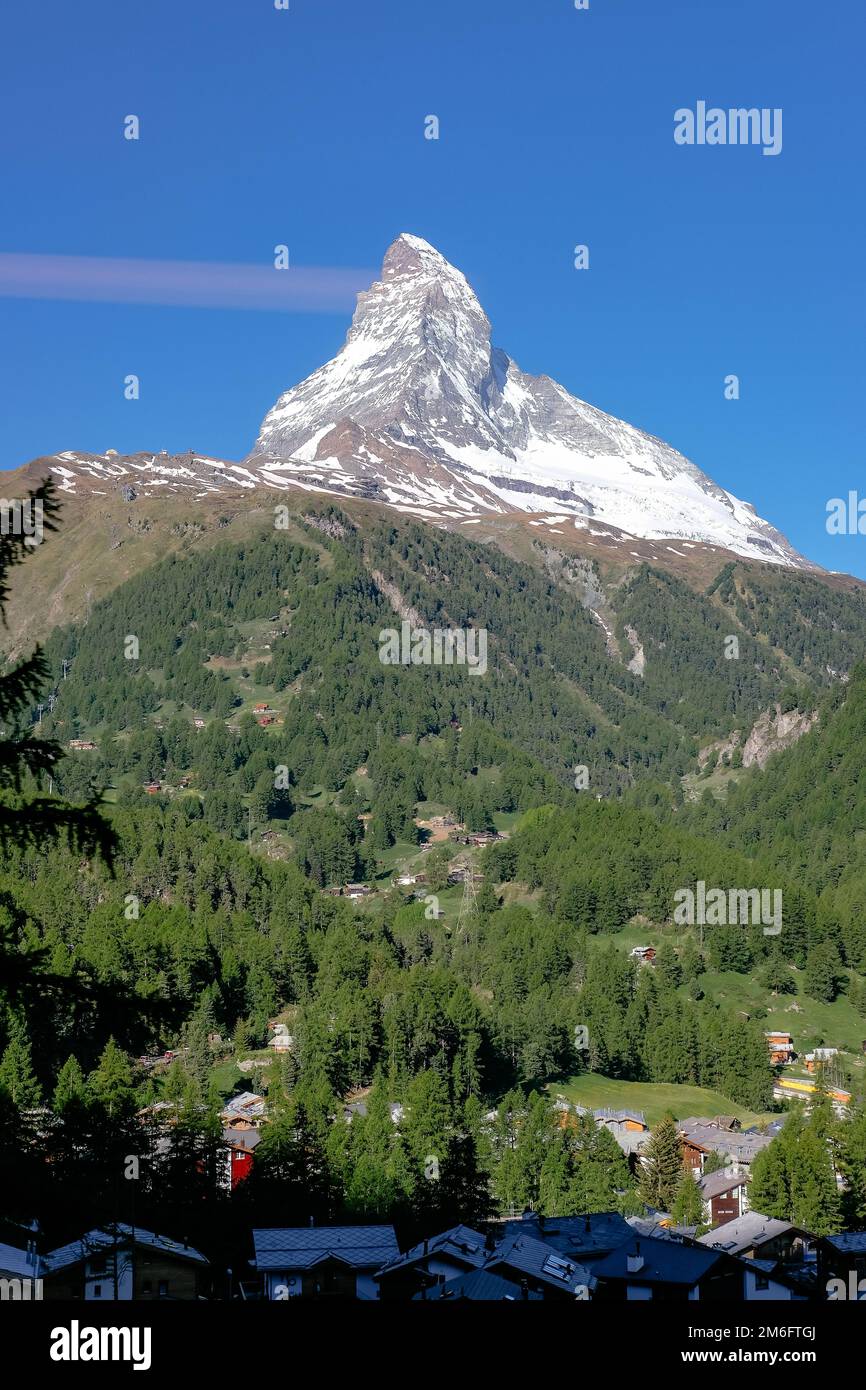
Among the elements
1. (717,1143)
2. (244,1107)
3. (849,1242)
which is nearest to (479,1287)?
(849,1242)

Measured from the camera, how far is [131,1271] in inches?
2143

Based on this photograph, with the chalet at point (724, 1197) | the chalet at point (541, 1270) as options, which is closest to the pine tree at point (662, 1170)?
the chalet at point (724, 1197)

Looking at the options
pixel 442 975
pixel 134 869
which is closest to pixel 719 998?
pixel 442 975

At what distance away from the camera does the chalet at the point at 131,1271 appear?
51031 mm

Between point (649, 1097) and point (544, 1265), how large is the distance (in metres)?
88.7

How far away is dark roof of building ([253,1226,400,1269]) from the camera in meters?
62.3

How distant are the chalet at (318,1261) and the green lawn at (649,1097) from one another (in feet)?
241

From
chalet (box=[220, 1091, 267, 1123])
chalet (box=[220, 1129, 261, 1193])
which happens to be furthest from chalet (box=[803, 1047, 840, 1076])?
chalet (box=[220, 1129, 261, 1193])

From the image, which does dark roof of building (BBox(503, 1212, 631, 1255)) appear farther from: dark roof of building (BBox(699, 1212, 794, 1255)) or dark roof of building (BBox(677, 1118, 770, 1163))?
dark roof of building (BBox(677, 1118, 770, 1163))

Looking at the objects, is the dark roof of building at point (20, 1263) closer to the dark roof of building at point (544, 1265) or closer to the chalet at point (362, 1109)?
the dark roof of building at point (544, 1265)

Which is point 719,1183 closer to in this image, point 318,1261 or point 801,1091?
point 318,1261
